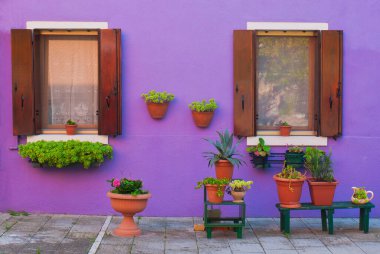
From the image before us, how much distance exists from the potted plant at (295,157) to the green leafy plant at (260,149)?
0.29m

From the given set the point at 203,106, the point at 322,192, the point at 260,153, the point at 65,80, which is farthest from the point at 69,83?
the point at 322,192

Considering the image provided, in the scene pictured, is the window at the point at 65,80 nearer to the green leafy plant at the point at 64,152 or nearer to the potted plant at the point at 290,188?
the green leafy plant at the point at 64,152

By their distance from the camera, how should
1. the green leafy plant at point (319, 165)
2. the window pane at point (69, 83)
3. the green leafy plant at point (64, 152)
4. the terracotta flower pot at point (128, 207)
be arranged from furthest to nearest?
1. the window pane at point (69, 83)
2. the green leafy plant at point (64, 152)
3. the green leafy plant at point (319, 165)
4. the terracotta flower pot at point (128, 207)

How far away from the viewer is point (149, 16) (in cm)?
903

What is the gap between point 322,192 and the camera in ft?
27.0

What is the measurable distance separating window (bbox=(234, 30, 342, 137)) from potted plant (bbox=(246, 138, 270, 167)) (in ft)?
0.75

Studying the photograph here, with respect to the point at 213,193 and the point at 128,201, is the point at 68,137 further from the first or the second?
the point at 213,193

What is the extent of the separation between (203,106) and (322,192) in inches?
78.5

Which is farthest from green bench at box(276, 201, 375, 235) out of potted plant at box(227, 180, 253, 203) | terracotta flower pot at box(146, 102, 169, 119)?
terracotta flower pot at box(146, 102, 169, 119)

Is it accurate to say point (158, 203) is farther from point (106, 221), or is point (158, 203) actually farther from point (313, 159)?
point (313, 159)

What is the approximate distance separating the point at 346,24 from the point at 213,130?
2425 mm

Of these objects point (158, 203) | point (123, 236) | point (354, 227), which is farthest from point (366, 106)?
point (123, 236)

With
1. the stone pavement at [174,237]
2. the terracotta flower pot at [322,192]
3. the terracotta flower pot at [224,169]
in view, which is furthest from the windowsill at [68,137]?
the terracotta flower pot at [322,192]

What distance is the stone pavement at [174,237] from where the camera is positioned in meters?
7.30
